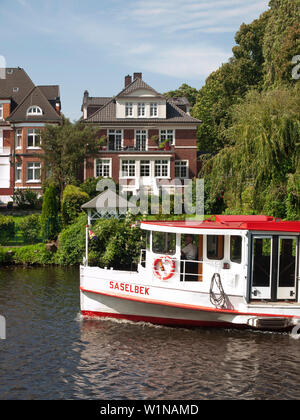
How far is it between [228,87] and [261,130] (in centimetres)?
3381

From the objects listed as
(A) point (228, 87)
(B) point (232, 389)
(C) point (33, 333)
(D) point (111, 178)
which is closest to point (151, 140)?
(D) point (111, 178)

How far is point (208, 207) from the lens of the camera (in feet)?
133

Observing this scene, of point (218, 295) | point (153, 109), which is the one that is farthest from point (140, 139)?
point (218, 295)

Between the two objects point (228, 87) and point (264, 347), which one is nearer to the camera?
point (264, 347)

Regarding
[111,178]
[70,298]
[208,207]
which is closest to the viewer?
[70,298]

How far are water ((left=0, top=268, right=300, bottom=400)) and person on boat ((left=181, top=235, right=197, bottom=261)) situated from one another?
2.47 m

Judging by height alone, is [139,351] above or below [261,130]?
below

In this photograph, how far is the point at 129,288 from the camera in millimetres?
17609

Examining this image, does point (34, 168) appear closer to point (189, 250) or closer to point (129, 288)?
point (129, 288)

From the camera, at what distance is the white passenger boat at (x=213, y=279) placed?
16.7 meters

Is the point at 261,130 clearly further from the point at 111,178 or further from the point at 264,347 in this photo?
the point at 111,178

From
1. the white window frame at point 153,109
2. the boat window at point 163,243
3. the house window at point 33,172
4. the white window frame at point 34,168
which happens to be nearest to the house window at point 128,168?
the white window frame at point 153,109

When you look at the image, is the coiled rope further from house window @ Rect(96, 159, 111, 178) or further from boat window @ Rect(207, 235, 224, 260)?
house window @ Rect(96, 159, 111, 178)
